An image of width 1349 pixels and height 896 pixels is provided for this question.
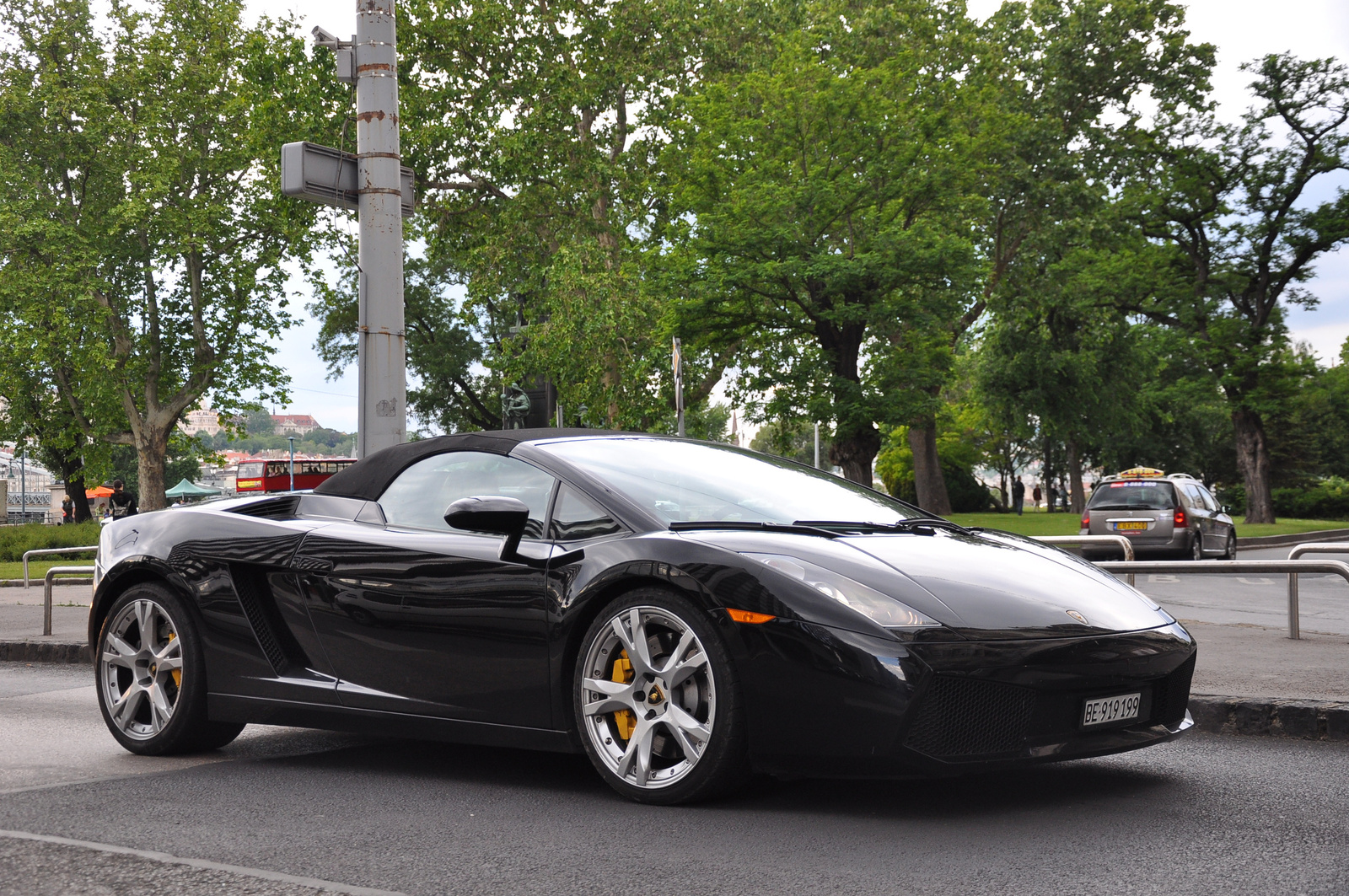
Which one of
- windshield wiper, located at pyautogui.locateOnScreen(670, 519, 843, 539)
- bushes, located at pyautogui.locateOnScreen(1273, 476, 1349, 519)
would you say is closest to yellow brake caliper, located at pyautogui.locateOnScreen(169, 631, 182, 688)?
windshield wiper, located at pyautogui.locateOnScreen(670, 519, 843, 539)

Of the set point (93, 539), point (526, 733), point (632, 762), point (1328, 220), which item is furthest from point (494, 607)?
point (1328, 220)

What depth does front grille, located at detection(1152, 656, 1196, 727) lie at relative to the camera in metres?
4.22

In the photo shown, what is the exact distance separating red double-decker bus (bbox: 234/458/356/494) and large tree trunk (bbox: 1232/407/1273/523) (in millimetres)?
36675

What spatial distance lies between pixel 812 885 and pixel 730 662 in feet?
2.76

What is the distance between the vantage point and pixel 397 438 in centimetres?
919

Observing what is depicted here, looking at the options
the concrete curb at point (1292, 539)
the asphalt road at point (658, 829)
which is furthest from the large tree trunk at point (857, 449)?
the asphalt road at point (658, 829)

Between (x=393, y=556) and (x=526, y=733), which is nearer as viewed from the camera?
(x=526, y=733)

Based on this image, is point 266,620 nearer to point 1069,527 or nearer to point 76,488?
point 1069,527

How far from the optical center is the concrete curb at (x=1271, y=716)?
18.0 ft

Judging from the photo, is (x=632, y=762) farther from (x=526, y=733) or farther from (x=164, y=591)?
(x=164, y=591)

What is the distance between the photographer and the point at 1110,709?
4.04 meters

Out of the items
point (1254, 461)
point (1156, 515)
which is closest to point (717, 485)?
point (1156, 515)

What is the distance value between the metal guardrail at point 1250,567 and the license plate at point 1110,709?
3.12 m

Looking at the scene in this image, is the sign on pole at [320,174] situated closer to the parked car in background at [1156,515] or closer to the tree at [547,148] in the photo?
the parked car in background at [1156,515]
